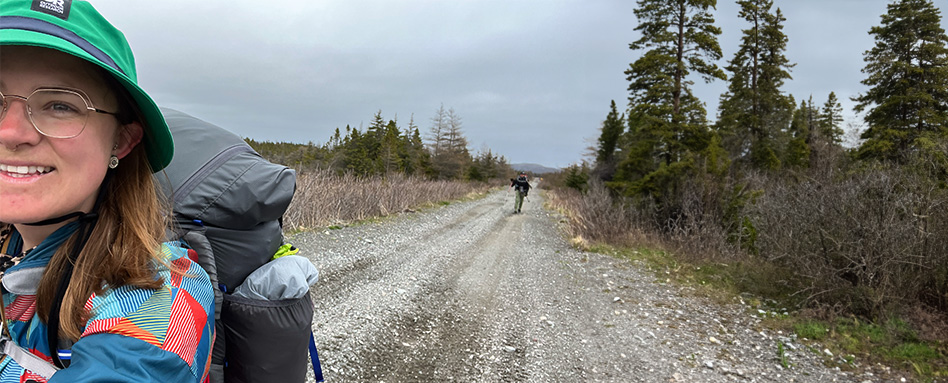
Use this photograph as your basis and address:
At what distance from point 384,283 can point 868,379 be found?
518 centimetres

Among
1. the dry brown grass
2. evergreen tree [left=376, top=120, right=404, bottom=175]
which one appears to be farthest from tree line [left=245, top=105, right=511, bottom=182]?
the dry brown grass

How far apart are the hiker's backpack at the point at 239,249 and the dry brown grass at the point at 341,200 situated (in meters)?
7.55

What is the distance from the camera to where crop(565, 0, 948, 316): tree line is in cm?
488

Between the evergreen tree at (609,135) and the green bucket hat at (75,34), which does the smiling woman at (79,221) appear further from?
the evergreen tree at (609,135)

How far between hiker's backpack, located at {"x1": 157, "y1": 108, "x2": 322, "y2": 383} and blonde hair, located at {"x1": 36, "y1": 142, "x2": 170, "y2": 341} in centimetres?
23

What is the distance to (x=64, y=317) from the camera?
79cm

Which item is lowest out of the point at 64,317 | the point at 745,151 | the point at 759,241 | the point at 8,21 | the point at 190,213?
the point at 759,241

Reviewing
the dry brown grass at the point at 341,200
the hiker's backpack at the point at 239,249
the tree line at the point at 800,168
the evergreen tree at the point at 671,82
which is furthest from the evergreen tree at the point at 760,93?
the hiker's backpack at the point at 239,249

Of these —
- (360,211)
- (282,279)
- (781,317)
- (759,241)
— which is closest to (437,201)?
(360,211)

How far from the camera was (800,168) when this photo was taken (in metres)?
18.0

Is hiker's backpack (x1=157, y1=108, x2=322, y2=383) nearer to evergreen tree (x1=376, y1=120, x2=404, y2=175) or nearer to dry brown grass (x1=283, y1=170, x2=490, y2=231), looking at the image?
dry brown grass (x1=283, y1=170, x2=490, y2=231)

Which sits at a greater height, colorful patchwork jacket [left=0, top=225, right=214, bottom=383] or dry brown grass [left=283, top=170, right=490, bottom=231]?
colorful patchwork jacket [left=0, top=225, right=214, bottom=383]

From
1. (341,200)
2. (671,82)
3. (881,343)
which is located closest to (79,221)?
Result: (881,343)

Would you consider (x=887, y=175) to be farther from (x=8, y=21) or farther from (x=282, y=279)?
(x=8, y=21)
